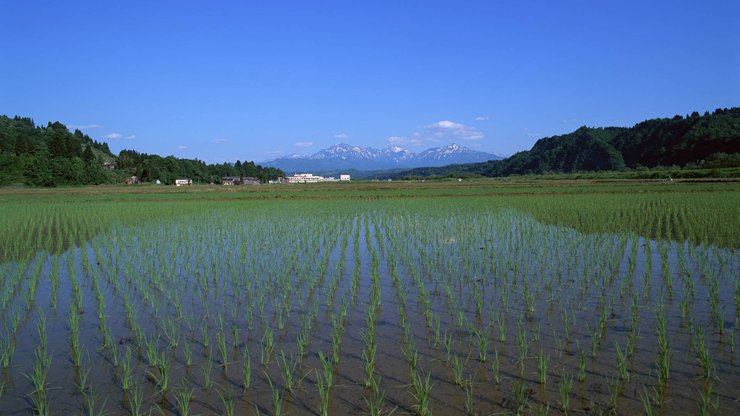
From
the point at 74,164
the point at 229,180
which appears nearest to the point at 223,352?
the point at 74,164

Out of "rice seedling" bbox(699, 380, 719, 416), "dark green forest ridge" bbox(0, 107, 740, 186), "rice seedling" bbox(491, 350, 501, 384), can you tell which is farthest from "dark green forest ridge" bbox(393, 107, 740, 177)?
"rice seedling" bbox(491, 350, 501, 384)

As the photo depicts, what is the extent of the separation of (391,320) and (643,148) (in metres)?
90.3

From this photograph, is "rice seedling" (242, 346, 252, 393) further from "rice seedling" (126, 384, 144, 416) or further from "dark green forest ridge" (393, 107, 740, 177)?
"dark green forest ridge" (393, 107, 740, 177)

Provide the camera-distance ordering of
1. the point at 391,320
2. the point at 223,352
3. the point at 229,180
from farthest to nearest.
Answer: the point at 229,180, the point at 391,320, the point at 223,352

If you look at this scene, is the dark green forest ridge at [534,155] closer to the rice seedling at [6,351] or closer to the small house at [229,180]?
the small house at [229,180]

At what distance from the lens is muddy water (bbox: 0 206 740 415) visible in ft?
10.2

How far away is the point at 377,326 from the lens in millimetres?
4480

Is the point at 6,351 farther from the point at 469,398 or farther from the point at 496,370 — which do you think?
the point at 496,370

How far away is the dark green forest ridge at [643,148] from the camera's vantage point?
6021cm

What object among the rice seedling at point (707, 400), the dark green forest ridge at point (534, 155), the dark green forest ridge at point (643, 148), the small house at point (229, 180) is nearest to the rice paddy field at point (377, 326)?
the rice seedling at point (707, 400)

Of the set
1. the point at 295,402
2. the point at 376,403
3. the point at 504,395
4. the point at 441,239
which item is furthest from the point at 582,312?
the point at 441,239

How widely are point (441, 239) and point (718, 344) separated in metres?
6.20

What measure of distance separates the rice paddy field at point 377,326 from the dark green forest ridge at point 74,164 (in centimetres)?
4771

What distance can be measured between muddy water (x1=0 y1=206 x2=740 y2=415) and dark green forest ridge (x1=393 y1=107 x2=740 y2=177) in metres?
47.1
